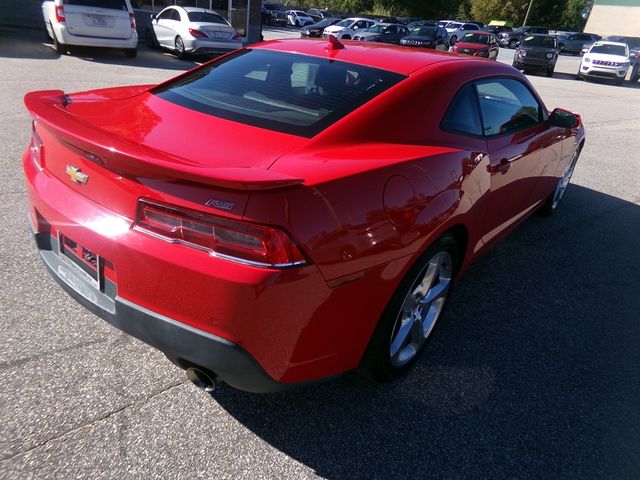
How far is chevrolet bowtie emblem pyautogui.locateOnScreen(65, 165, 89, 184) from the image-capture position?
199 cm

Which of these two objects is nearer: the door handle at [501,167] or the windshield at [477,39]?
the door handle at [501,167]

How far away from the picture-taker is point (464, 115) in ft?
9.31

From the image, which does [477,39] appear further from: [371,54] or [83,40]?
[371,54]

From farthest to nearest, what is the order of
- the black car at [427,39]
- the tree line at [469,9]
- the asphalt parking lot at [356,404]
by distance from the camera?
the tree line at [469,9]
the black car at [427,39]
the asphalt parking lot at [356,404]

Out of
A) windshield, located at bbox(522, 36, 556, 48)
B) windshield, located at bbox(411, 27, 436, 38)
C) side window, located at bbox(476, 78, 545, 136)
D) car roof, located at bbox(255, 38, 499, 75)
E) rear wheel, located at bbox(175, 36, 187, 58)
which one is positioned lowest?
rear wheel, located at bbox(175, 36, 187, 58)

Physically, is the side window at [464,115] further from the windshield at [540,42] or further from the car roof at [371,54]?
the windshield at [540,42]

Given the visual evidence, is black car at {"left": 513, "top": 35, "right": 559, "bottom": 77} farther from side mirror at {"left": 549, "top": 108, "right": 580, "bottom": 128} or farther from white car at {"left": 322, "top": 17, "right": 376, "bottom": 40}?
side mirror at {"left": 549, "top": 108, "right": 580, "bottom": 128}

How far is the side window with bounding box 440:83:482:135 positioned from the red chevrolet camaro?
13mm

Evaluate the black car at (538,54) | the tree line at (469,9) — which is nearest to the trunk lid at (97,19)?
the black car at (538,54)

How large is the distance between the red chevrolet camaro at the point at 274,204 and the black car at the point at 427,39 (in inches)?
937

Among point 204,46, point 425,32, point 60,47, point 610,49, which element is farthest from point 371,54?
point 425,32

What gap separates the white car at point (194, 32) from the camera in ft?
46.2

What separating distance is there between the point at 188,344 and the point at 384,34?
1071 inches

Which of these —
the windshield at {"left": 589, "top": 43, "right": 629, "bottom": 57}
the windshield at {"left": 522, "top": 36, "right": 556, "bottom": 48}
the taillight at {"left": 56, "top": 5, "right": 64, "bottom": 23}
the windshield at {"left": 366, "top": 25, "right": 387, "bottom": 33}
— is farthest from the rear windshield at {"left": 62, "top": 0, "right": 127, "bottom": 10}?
the windshield at {"left": 589, "top": 43, "right": 629, "bottom": 57}
